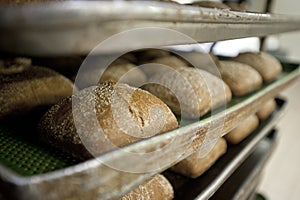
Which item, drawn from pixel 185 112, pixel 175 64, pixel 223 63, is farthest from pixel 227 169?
pixel 223 63

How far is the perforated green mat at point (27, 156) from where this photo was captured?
0.52 metres

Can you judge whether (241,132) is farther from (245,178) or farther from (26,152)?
(26,152)

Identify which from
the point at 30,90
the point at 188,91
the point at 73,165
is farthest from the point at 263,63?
the point at 73,165

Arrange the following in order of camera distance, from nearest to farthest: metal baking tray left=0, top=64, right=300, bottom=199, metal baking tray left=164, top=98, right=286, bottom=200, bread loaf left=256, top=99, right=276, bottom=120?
metal baking tray left=0, top=64, right=300, bottom=199, metal baking tray left=164, top=98, right=286, bottom=200, bread loaf left=256, top=99, right=276, bottom=120

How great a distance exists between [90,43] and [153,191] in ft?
1.92

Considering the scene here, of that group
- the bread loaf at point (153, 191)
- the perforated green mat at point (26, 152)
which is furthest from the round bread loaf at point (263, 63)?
the perforated green mat at point (26, 152)

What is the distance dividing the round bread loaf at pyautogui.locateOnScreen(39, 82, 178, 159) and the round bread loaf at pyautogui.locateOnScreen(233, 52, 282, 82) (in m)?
0.91

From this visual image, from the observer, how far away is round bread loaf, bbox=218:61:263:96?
4.10ft

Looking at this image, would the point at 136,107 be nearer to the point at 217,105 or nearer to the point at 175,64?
the point at 217,105

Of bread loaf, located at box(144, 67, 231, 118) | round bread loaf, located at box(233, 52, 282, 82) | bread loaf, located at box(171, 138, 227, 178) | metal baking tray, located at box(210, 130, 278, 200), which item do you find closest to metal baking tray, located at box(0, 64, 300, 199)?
bread loaf, located at box(144, 67, 231, 118)

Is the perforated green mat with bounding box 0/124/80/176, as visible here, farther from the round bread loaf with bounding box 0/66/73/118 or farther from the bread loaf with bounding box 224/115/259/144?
the bread loaf with bounding box 224/115/259/144

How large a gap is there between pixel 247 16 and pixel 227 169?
0.53 m

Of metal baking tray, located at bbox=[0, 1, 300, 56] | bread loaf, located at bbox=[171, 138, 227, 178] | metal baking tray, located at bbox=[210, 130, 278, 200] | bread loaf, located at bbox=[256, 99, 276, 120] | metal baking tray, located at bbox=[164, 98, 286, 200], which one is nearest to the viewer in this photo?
metal baking tray, located at bbox=[0, 1, 300, 56]

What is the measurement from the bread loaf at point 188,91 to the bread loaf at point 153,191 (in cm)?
21
